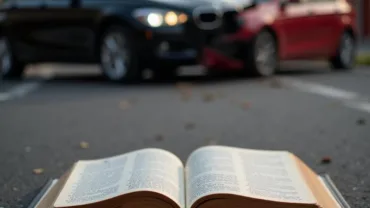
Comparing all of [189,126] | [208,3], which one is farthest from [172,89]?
[189,126]

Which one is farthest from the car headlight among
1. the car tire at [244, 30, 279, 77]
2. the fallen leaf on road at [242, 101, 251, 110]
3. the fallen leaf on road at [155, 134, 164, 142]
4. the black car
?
the fallen leaf on road at [155, 134, 164, 142]

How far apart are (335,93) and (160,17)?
2.46 m

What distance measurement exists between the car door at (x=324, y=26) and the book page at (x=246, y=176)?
8797 mm

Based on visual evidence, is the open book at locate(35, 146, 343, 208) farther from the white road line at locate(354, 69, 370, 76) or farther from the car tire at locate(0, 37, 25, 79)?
the car tire at locate(0, 37, 25, 79)

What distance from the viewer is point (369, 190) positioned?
12.0 feet

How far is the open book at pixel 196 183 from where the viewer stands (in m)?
2.57

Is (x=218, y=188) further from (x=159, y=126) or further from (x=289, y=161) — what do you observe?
(x=159, y=126)

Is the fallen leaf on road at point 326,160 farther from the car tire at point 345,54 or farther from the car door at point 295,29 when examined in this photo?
the car tire at point 345,54

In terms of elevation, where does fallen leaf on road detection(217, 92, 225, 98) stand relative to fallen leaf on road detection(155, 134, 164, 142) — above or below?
below

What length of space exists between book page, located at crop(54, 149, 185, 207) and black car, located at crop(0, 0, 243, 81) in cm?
685

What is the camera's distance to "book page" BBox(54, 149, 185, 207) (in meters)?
2.65

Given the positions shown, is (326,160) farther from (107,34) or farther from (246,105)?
(107,34)

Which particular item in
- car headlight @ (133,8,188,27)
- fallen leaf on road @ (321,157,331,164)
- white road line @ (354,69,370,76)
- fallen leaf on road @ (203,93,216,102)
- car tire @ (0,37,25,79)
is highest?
fallen leaf on road @ (321,157,331,164)

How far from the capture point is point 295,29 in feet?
38.1
